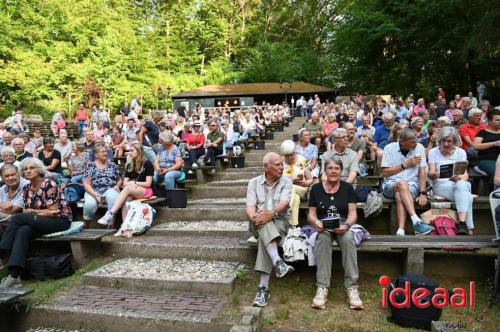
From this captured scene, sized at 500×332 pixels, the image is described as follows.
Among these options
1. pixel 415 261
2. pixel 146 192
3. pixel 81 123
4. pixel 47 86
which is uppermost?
pixel 47 86

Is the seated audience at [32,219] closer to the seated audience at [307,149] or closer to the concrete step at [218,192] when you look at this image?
the concrete step at [218,192]

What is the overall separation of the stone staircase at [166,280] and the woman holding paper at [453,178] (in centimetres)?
244

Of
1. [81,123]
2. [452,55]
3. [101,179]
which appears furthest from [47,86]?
[452,55]

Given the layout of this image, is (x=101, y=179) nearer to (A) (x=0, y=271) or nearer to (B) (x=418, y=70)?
(A) (x=0, y=271)

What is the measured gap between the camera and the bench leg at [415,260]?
377 cm

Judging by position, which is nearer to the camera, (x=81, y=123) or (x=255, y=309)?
(x=255, y=309)

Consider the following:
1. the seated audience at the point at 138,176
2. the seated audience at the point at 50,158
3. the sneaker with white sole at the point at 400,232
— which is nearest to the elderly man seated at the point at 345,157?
the sneaker with white sole at the point at 400,232

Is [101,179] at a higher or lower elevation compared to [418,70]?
lower

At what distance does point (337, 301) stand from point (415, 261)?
2.94 ft

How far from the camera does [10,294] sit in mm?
3537

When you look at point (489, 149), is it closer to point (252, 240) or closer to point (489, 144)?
point (489, 144)

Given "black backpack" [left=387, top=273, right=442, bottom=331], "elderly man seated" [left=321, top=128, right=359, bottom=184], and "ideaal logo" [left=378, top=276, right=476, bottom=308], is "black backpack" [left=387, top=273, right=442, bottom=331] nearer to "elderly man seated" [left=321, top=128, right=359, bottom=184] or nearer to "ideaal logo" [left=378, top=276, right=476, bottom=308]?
"ideaal logo" [left=378, top=276, right=476, bottom=308]

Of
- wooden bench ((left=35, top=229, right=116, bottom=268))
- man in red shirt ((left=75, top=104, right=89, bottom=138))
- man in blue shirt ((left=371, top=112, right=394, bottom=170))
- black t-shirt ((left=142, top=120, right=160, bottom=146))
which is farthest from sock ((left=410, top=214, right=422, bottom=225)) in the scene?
man in red shirt ((left=75, top=104, right=89, bottom=138))

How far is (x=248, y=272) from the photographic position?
4203 millimetres
